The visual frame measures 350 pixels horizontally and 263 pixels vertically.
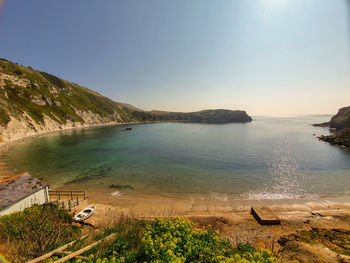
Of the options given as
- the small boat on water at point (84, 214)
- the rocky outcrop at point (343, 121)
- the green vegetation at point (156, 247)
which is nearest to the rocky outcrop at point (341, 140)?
the rocky outcrop at point (343, 121)

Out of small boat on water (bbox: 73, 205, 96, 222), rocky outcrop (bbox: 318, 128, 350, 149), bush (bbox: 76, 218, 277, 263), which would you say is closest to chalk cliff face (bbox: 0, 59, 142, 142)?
small boat on water (bbox: 73, 205, 96, 222)

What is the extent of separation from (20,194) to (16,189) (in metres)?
1.12

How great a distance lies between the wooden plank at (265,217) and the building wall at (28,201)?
2823 cm

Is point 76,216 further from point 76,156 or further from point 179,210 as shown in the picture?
point 76,156

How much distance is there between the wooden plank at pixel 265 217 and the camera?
15359mm

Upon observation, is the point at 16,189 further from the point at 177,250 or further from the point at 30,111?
the point at 30,111

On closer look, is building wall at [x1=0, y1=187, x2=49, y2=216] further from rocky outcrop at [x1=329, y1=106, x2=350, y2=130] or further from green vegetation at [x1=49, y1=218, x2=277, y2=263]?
rocky outcrop at [x1=329, y1=106, x2=350, y2=130]

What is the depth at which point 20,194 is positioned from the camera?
16.5m

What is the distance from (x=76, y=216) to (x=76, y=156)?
38.4m

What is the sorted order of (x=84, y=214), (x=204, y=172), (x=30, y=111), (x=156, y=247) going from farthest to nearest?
(x=30, y=111), (x=204, y=172), (x=84, y=214), (x=156, y=247)

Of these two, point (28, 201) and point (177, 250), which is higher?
point (177, 250)

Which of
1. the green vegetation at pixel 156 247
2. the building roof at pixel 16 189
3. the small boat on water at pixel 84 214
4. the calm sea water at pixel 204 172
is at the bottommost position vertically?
the calm sea water at pixel 204 172

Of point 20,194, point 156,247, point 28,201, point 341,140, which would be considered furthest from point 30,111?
point 341,140

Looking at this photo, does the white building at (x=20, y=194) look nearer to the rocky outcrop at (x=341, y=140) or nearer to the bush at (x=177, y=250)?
the bush at (x=177, y=250)
